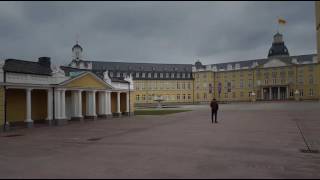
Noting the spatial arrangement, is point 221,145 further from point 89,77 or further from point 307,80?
point 307,80

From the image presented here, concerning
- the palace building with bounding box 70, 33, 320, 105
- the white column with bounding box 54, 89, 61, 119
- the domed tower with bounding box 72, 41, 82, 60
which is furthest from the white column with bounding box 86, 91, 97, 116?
the domed tower with bounding box 72, 41, 82, 60

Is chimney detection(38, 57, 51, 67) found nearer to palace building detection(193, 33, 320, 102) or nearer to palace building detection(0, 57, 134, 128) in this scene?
palace building detection(0, 57, 134, 128)

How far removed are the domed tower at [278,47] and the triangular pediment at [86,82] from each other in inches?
3457

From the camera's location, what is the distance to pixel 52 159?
1030 centimetres

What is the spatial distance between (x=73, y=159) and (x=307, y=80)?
321 ft

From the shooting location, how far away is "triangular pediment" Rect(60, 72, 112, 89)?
92.3 feet

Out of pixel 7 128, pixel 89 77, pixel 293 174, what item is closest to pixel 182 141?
pixel 293 174

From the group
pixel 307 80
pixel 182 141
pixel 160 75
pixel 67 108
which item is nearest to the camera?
pixel 182 141

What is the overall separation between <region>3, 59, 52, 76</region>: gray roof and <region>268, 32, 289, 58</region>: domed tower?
3712 inches

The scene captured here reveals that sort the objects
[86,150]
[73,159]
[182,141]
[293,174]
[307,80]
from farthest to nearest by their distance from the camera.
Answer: [307,80] → [182,141] → [86,150] → [73,159] → [293,174]

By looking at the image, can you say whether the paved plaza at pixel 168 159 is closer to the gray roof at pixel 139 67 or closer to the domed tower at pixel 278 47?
the gray roof at pixel 139 67

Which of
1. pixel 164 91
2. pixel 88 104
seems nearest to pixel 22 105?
pixel 88 104

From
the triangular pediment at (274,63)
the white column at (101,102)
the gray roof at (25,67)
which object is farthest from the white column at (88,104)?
the triangular pediment at (274,63)

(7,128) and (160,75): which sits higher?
(160,75)
